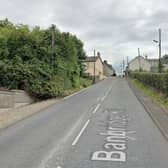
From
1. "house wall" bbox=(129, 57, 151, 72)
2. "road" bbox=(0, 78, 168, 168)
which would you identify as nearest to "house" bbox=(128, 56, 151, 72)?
"house wall" bbox=(129, 57, 151, 72)

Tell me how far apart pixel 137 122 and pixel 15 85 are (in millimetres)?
17972

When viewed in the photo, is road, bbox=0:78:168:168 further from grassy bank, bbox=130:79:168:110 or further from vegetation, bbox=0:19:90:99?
vegetation, bbox=0:19:90:99

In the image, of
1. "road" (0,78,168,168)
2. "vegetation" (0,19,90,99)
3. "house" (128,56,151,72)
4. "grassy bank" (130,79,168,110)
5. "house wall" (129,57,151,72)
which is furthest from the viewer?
"house" (128,56,151,72)

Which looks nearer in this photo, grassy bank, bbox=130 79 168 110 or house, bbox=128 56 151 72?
grassy bank, bbox=130 79 168 110

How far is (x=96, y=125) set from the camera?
14.3m

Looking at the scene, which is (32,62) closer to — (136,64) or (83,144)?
(83,144)

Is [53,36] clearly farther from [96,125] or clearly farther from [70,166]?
[70,166]

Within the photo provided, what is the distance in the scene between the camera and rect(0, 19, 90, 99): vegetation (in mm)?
30969

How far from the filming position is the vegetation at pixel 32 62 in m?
31.0

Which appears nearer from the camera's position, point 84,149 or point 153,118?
point 84,149

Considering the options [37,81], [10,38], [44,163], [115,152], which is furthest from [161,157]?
[10,38]

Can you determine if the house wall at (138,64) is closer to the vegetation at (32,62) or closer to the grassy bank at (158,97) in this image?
the grassy bank at (158,97)

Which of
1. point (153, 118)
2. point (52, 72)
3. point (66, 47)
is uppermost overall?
point (66, 47)

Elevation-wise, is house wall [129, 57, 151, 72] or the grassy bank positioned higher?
house wall [129, 57, 151, 72]
